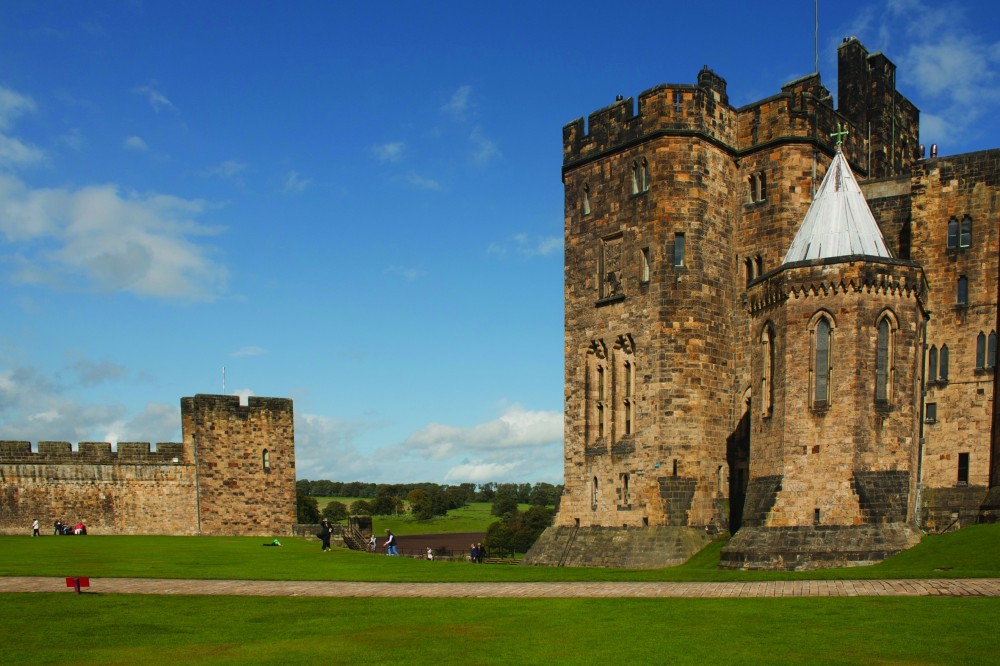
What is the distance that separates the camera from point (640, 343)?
40.0 metres

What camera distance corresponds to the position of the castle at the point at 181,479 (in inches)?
1965

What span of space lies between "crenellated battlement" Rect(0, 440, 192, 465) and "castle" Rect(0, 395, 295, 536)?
5 centimetres

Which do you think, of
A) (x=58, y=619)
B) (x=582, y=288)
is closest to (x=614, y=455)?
(x=582, y=288)

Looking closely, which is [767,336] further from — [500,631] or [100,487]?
[100,487]

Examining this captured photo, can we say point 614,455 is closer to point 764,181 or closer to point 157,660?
point 764,181

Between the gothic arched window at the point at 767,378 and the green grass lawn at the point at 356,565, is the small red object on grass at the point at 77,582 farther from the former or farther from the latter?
the gothic arched window at the point at 767,378

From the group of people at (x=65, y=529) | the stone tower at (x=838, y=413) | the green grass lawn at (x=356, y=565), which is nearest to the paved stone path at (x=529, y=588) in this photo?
the green grass lawn at (x=356, y=565)

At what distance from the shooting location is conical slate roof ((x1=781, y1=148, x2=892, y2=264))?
112 ft

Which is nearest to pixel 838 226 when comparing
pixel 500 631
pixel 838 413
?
pixel 838 413

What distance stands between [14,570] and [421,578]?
12.1 metres

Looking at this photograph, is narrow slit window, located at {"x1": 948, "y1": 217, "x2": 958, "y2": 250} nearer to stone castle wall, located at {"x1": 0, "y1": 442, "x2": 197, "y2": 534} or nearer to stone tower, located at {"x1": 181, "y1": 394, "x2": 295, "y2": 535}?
stone tower, located at {"x1": 181, "y1": 394, "x2": 295, "y2": 535}

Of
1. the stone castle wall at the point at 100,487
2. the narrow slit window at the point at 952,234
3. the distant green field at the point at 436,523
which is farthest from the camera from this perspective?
the distant green field at the point at 436,523

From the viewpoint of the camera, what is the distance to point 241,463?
5475 cm

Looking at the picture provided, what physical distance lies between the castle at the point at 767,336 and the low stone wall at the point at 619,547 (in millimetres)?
93
